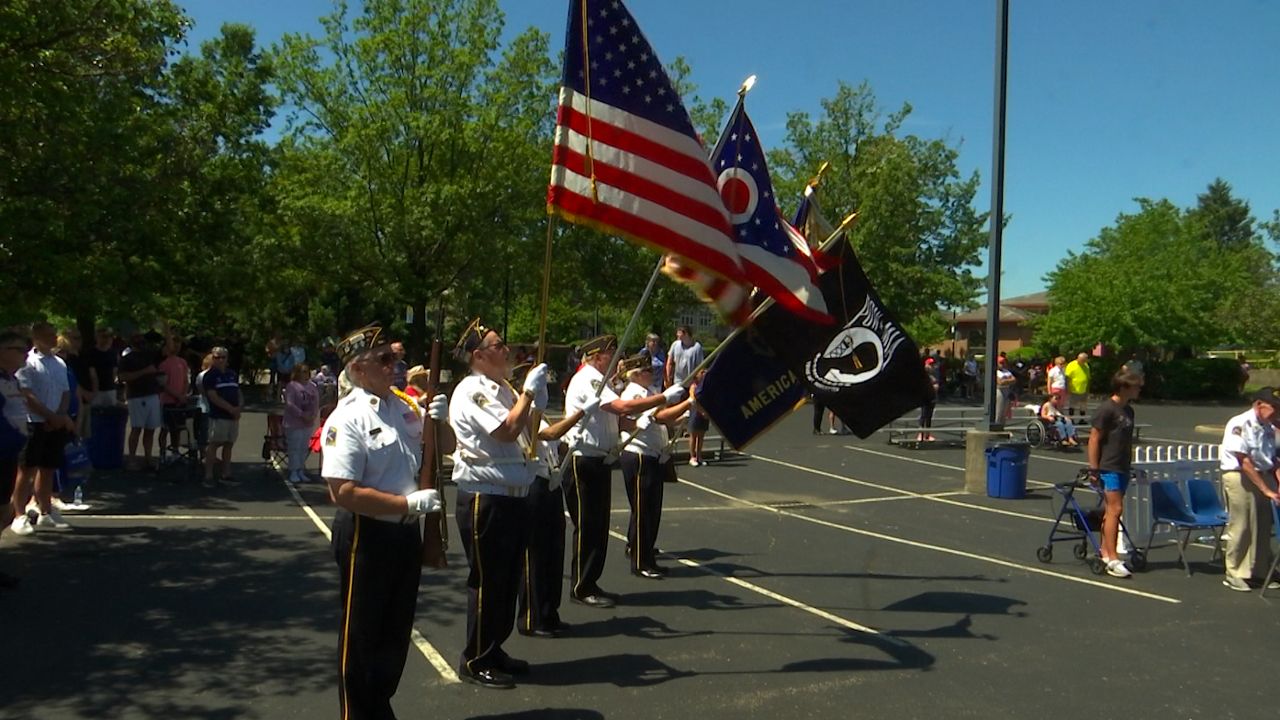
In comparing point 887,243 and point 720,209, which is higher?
point 887,243

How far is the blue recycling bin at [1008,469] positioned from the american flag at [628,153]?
27.2 ft

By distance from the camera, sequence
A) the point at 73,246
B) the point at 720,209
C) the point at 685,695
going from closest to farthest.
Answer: the point at 685,695
the point at 720,209
the point at 73,246

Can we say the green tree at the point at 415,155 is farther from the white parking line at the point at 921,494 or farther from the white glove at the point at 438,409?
the white glove at the point at 438,409

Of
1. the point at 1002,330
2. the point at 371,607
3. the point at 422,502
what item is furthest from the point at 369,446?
the point at 1002,330

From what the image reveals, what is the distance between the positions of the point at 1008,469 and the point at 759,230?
812 cm

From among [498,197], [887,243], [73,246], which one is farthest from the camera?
[887,243]

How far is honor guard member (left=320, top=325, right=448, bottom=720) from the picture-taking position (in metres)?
4.38

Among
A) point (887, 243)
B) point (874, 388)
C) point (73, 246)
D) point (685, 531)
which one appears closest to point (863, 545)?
point (685, 531)

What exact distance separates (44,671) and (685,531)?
20.9 ft

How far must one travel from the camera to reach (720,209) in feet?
21.3

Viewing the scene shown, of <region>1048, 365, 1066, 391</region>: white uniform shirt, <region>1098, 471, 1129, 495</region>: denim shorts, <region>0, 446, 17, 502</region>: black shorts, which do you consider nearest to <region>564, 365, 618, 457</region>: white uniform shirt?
<region>0, 446, 17, 502</region>: black shorts

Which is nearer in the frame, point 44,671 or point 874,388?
point 44,671

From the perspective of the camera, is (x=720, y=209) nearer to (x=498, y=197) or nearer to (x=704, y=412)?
(x=704, y=412)

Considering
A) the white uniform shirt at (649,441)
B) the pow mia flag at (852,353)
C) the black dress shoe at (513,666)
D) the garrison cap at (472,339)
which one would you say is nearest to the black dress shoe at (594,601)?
the white uniform shirt at (649,441)
